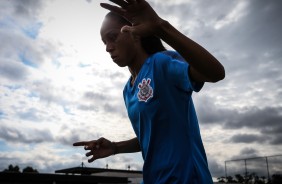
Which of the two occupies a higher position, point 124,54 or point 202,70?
point 124,54

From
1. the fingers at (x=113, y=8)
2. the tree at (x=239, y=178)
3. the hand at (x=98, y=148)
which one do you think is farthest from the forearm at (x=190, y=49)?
the tree at (x=239, y=178)

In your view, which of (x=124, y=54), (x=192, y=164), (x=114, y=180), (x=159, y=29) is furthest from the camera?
(x=114, y=180)

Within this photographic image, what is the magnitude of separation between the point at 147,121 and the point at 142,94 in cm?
21

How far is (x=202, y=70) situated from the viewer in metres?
1.46

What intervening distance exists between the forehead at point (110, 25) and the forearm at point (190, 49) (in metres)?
1.13

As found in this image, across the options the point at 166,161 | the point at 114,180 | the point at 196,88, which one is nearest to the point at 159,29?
the point at 196,88

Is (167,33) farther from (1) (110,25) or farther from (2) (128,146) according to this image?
(2) (128,146)

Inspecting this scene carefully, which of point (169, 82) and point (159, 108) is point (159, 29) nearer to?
point (169, 82)

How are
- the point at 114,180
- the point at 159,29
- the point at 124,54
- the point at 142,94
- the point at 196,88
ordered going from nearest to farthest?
the point at 159,29, the point at 196,88, the point at 142,94, the point at 124,54, the point at 114,180

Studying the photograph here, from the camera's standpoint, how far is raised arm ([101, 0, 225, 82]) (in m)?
1.38

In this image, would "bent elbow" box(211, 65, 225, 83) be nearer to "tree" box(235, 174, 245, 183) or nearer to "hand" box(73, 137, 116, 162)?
"hand" box(73, 137, 116, 162)

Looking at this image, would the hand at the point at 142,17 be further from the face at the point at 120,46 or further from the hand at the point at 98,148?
the hand at the point at 98,148

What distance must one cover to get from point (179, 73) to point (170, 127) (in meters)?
0.41

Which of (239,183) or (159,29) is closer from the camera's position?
(159,29)
